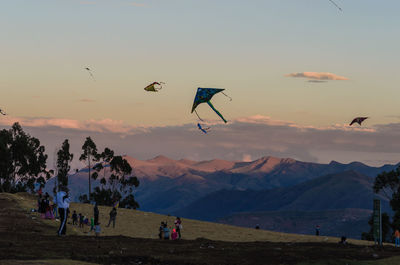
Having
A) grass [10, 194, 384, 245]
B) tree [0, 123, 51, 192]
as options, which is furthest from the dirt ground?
tree [0, 123, 51, 192]

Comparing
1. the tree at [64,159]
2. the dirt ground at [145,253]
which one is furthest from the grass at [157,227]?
the tree at [64,159]

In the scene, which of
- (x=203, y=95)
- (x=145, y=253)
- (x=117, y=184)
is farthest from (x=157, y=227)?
(x=117, y=184)

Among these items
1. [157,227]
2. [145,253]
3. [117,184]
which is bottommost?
[145,253]

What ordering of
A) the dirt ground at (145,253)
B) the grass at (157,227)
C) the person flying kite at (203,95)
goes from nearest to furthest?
the dirt ground at (145,253)
the person flying kite at (203,95)
the grass at (157,227)

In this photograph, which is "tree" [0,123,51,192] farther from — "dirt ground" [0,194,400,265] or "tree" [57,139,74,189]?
"dirt ground" [0,194,400,265]

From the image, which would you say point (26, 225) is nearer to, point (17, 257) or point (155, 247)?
point (155, 247)

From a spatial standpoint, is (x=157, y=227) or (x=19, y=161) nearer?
(x=157, y=227)

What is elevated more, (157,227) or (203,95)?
(203,95)

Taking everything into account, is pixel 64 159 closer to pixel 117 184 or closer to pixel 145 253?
pixel 117 184

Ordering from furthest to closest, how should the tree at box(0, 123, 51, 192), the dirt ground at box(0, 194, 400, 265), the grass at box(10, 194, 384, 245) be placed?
the tree at box(0, 123, 51, 192)
the grass at box(10, 194, 384, 245)
the dirt ground at box(0, 194, 400, 265)

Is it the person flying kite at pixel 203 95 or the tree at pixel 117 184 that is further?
the tree at pixel 117 184

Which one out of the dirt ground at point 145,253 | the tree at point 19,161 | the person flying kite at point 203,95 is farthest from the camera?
the tree at point 19,161

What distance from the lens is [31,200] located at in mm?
86062

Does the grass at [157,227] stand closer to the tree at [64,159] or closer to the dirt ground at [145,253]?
the dirt ground at [145,253]
